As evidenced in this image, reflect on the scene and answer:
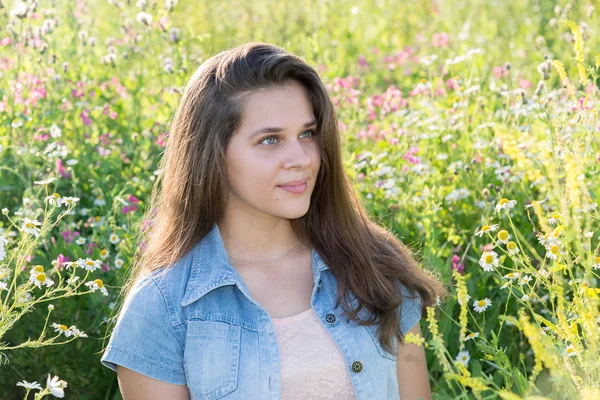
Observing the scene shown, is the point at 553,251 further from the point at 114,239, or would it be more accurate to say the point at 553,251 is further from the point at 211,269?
the point at 114,239

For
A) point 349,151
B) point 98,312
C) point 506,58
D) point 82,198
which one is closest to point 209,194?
point 98,312

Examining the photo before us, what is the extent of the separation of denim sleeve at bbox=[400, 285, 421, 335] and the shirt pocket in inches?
16.2

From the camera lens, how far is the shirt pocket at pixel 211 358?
1995mm

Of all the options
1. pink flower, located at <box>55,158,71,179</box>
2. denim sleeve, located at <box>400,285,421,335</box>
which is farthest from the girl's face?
pink flower, located at <box>55,158,71,179</box>

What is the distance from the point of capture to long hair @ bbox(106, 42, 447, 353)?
2127mm

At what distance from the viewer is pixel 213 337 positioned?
2037mm

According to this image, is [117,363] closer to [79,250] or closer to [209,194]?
[209,194]

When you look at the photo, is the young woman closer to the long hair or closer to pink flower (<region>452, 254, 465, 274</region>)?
the long hair

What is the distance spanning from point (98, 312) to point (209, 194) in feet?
2.15

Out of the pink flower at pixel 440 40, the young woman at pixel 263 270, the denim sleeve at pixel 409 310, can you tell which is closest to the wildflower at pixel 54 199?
the young woman at pixel 263 270

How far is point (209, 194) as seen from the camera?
2.18 metres

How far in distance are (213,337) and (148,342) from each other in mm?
138

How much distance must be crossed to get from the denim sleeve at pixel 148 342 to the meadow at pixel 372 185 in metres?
0.12

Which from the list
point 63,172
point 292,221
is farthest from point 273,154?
point 63,172
